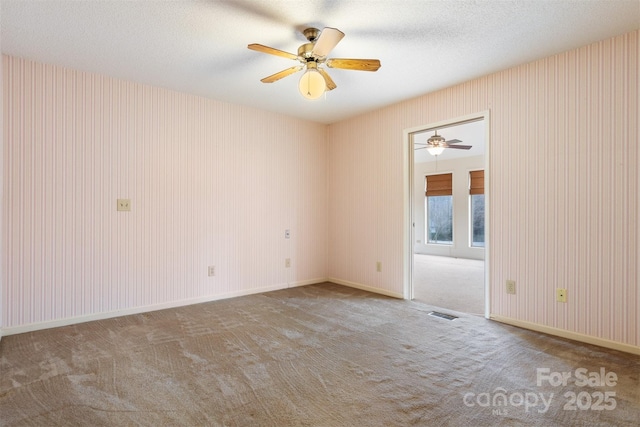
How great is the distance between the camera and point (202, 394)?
6.46 ft

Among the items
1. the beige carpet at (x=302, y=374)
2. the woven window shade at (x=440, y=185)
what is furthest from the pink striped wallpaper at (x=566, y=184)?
the woven window shade at (x=440, y=185)

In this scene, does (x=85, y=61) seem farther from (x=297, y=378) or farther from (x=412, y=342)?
(x=412, y=342)

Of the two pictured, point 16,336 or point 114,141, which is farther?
point 114,141

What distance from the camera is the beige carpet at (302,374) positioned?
Answer: 1768 millimetres

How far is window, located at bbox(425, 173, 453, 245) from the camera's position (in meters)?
8.56

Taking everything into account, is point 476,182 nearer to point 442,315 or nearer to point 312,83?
point 442,315

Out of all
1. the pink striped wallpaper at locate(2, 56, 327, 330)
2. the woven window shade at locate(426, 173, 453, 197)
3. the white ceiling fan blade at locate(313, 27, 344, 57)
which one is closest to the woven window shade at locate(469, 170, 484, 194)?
the woven window shade at locate(426, 173, 453, 197)

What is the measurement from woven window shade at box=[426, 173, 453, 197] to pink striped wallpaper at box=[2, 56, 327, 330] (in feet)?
16.2

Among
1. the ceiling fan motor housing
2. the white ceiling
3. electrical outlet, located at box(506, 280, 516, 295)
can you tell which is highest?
the white ceiling

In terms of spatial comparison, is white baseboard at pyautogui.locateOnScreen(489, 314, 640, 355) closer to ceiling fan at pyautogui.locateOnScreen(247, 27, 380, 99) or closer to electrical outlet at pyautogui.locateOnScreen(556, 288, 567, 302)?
electrical outlet at pyautogui.locateOnScreen(556, 288, 567, 302)

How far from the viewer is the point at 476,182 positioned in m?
8.00

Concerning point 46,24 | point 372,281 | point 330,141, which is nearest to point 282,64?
point 46,24

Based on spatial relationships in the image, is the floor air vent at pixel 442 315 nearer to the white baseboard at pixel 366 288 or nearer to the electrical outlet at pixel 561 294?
the white baseboard at pixel 366 288

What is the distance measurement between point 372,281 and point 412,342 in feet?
6.19
